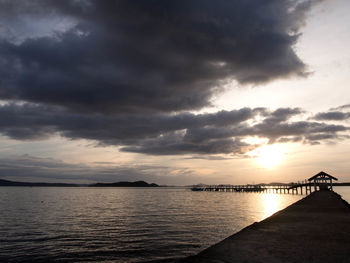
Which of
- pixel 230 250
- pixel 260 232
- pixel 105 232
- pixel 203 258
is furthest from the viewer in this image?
pixel 105 232

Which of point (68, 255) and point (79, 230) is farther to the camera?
point (79, 230)

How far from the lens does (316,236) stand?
34.4 ft

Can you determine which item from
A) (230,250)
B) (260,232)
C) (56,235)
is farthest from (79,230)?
(230,250)

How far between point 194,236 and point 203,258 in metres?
17.1

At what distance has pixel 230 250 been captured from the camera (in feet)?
26.8

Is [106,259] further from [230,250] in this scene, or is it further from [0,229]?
[0,229]

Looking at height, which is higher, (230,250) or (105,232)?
(230,250)

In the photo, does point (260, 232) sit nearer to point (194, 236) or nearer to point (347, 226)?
point (347, 226)

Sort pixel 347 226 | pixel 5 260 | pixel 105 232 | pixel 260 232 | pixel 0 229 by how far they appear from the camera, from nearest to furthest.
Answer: pixel 260 232
pixel 347 226
pixel 5 260
pixel 105 232
pixel 0 229

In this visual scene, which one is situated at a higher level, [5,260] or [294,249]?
[294,249]

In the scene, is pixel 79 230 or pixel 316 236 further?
pixel 79 230

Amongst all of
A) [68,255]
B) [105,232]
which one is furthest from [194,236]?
[68,255]

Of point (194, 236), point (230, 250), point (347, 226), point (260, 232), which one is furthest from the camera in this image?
point (194, 236)

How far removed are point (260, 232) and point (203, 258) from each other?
17.1ft
